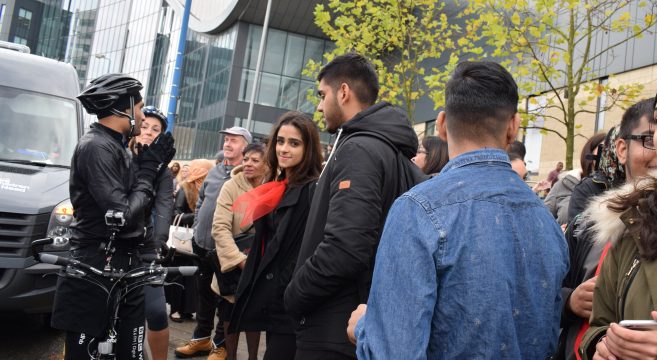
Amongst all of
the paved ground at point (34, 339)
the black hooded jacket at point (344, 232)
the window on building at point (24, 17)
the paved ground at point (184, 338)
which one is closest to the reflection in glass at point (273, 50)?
the paved ground at point (184, 338)

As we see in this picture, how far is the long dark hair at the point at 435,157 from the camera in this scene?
17.4ft

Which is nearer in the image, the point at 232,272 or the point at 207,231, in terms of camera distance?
the point at 232,272

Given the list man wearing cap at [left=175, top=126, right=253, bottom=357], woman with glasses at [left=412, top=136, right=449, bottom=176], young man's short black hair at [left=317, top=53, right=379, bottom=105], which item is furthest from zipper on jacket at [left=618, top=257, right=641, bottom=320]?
man wearing cap at [left=175, top=126, right=253, bottom=357]

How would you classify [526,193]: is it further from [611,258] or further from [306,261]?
[306,261]

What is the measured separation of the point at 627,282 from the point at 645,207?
0.25 m

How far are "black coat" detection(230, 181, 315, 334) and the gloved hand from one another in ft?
2.64

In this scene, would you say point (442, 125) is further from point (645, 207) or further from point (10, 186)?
point (10, 186)

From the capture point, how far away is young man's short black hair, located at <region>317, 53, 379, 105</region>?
326cm

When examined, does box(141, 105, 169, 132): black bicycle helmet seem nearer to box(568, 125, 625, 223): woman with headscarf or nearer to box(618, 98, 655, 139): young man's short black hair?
box(568, 125, 625, 223): woman with headscarf

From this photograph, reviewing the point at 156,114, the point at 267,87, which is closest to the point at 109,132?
the point at 156,114

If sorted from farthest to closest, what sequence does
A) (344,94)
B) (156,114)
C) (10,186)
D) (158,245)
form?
(10,186) → (156,114) → (158,245) → (344,94)

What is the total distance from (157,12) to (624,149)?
5992 cm

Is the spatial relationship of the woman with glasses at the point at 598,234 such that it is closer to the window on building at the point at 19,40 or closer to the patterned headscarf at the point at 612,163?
the patterned headscarf at the point at 612,163

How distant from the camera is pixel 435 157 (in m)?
5.34
